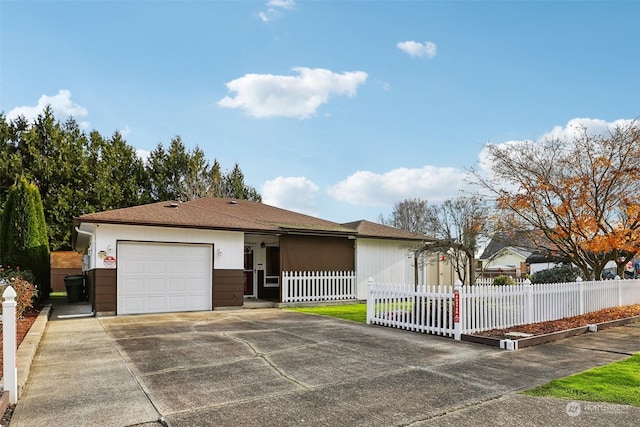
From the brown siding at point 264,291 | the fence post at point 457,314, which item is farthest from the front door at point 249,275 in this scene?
the fence post at point 457,314

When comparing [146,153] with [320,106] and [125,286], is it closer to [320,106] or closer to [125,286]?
[320,106]

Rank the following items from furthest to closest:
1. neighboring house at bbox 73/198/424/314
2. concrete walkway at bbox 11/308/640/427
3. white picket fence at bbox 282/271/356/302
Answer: white picket fence at bbox 282/271/356/302 → neighboring house at bbox 73/198/424/314 → concrete walkway at bbox 11/308/640/427

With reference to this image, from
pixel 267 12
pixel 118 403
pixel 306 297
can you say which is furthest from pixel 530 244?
pixel 118 403

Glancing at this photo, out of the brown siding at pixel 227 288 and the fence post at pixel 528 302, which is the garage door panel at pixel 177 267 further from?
the fence post at pixel 528 302

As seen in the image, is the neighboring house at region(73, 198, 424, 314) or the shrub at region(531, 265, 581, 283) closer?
the neighboring house at region(73, 198, 424, 314)

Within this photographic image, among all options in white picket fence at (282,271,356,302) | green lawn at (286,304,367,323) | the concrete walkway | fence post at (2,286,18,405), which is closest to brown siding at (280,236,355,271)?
white picket fence at (282,271,356,302)

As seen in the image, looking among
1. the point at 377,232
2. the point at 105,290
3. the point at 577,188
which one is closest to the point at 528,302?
the point at 577,188

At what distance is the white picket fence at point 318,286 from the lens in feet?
49.2

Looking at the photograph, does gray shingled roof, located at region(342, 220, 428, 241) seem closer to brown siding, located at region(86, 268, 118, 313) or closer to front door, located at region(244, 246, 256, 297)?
front door, located at region(244, 246, 256, 297)

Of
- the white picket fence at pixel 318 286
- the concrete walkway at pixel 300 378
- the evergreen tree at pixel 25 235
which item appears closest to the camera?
the concrete walkway at pixel 300 378

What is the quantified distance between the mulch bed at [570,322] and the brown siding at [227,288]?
7855 millimetres

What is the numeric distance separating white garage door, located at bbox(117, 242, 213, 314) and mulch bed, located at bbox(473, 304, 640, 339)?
834 centimetres

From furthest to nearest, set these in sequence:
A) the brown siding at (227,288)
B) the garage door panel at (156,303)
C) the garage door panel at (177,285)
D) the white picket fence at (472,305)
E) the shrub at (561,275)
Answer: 1. the shrub at (561,275)
2. the brown siding at (227,288)
3. the garage door panel at (177,285)
4. the garage door panel at (156,303)
5. the white picket fence at (472,305)

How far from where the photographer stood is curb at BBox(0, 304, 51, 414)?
14.8 feet
